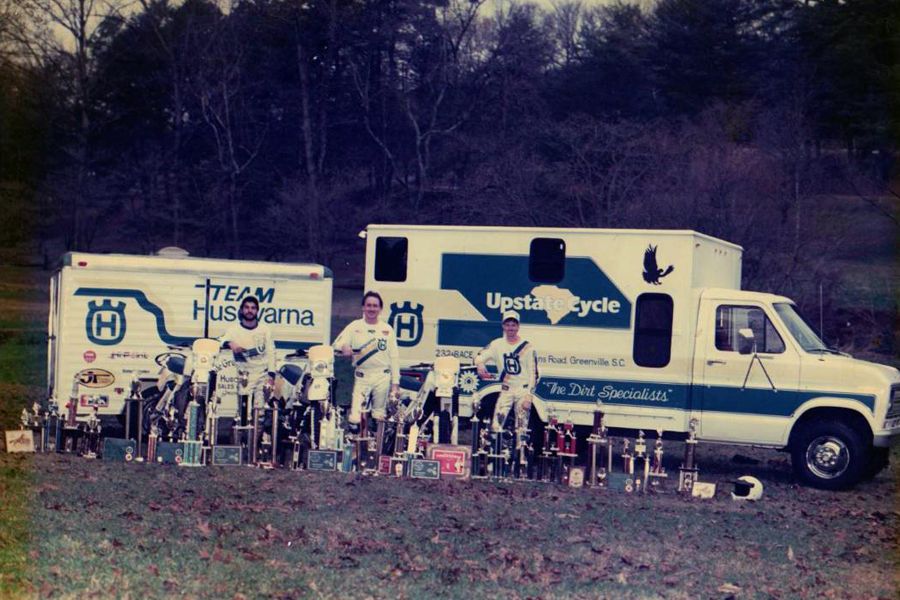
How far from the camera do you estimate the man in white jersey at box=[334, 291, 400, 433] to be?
12.5 m

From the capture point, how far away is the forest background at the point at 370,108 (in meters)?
32.5

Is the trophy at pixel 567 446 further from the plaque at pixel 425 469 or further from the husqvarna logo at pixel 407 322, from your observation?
the husqvarna logo at pixel 407 322

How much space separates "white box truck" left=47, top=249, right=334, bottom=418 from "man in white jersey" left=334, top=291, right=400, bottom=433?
1592 mm

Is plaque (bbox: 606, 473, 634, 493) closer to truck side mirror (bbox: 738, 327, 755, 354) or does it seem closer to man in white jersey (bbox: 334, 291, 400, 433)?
truck side mirror (bbox: 738, 327, 755, 354)

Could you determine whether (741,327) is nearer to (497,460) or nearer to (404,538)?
(497,460)

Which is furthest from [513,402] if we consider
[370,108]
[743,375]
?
[370,108]

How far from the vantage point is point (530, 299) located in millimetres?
13398

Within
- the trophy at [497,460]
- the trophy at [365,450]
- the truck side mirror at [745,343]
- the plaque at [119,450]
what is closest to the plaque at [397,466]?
the trophy at [365,450]

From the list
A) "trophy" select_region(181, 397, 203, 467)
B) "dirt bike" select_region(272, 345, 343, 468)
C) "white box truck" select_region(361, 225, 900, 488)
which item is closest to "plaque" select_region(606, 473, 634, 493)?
"white box truck" select_region(361, 225, 900, 488)

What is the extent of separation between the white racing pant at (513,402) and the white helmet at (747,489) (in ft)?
7.55

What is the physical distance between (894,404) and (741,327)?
5.67 ft

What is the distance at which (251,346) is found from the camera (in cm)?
1308

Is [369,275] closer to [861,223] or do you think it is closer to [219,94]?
[861,223]

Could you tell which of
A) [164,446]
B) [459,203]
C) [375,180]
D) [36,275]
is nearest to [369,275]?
[164,446]
